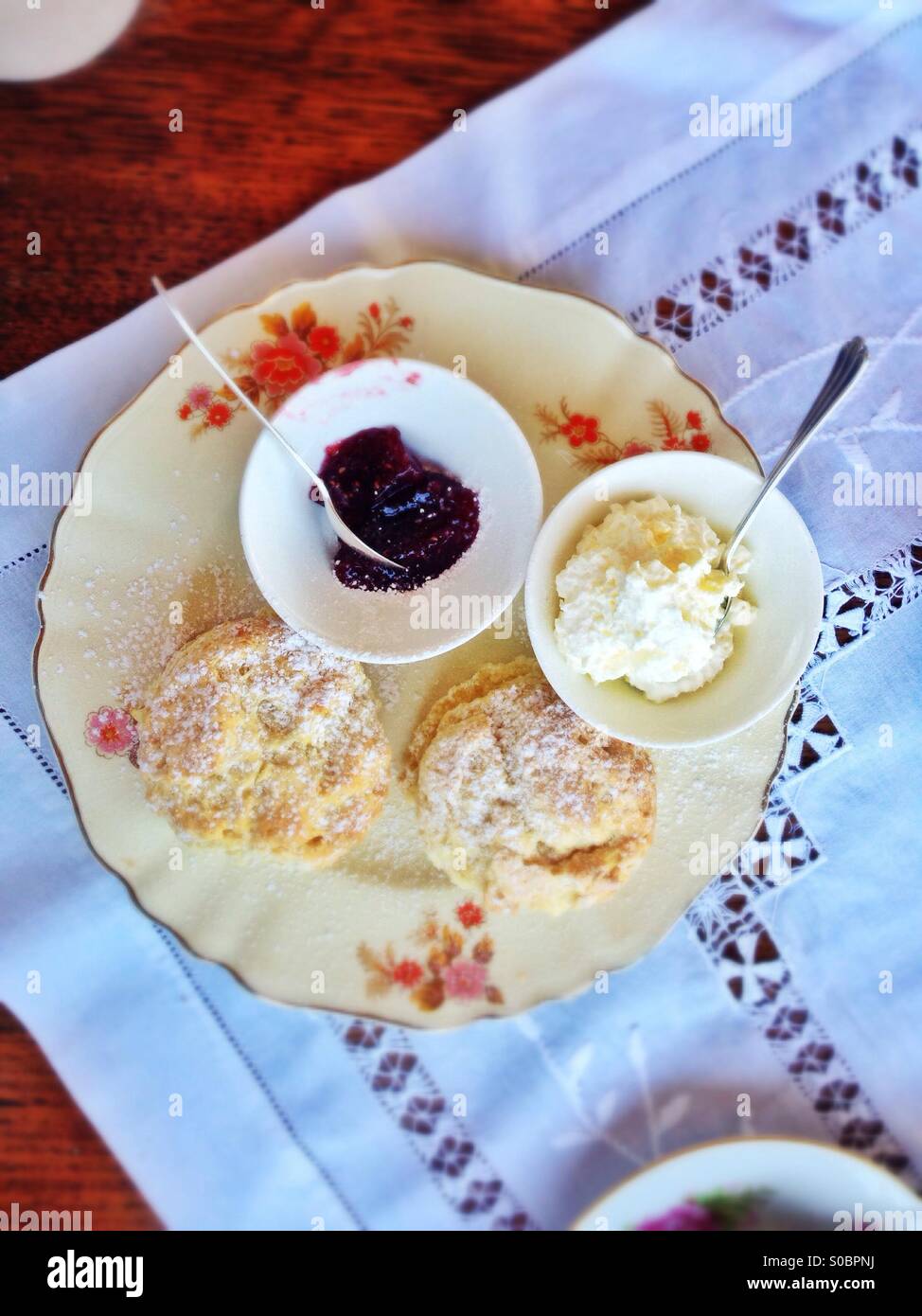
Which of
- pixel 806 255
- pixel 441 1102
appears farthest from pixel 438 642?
pixel 806 255

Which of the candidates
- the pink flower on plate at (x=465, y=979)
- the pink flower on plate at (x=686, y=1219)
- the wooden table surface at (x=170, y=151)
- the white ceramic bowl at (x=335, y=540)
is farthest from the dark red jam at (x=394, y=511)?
the pink flower on plate at (x=686, y=1219)

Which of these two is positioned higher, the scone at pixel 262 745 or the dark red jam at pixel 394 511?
the dark red jam at pixel 394 511

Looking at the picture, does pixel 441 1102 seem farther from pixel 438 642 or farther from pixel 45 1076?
pixel 438 642

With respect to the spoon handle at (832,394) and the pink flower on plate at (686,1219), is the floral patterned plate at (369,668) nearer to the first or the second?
the spoon handle at (832,394)

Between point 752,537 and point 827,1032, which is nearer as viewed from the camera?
point 752,537

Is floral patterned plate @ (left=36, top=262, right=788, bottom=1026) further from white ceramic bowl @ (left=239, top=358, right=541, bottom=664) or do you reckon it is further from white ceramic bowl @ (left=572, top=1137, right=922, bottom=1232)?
white ceramic bowl @ (left=572, top=1137, right=922, bottom=1232)

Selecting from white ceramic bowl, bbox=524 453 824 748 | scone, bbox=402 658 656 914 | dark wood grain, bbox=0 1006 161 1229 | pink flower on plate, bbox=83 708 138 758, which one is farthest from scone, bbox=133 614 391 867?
dark wood grain, bbox=0 1006 161 1229
